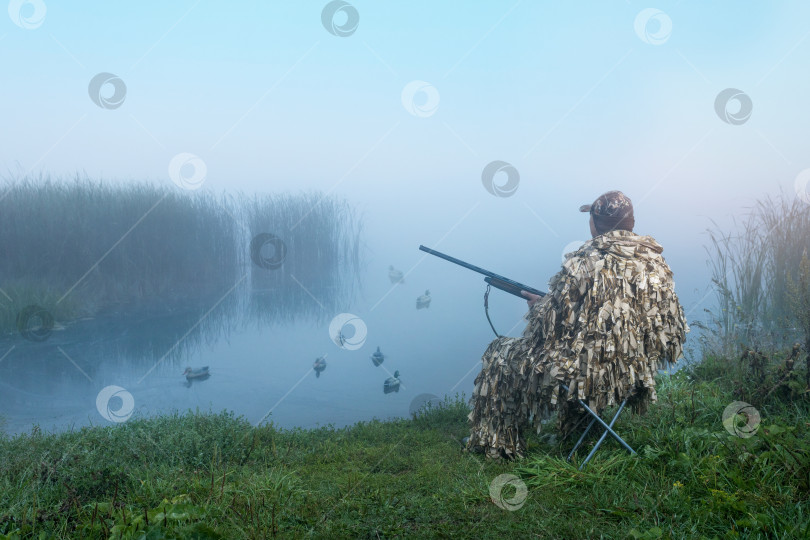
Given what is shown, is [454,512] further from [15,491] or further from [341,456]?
[15,491]

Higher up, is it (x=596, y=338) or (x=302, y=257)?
(x=302, y=257)

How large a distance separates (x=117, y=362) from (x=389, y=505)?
675cm

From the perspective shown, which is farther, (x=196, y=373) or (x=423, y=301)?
(x=423, y=301)

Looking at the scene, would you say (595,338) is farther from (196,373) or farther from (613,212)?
(196,373)

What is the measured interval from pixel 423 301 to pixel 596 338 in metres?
5.99

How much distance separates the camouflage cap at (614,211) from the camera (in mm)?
3727

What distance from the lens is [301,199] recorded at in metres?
11.0

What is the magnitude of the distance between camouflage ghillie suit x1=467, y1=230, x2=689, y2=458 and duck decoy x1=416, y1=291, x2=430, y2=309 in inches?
211

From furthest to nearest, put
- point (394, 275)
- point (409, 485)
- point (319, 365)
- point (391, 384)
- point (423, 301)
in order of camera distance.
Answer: point (394, 275) < point (423, 301) < point (319, 365) < point (391, 384) < point (409, 485)

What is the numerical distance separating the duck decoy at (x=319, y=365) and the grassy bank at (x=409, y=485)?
3.56 m

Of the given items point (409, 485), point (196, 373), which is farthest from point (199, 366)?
point (409, 485)

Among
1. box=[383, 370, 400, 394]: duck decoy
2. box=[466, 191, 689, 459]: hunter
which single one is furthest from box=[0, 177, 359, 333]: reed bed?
box=[466, 191, 689, 459]: hunter

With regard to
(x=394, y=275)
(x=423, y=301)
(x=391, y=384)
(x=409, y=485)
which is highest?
(x=394, y=275)

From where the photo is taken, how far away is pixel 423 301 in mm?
9344
